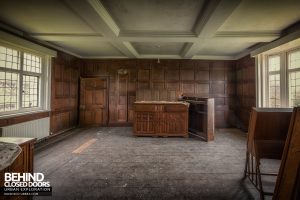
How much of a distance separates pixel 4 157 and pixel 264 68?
21.8ft

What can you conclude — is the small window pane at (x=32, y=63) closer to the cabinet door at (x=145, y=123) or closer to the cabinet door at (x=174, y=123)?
the cabinet door at (x=145, y=123)

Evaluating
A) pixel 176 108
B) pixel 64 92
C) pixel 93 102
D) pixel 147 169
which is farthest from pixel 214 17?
pixel 93 102

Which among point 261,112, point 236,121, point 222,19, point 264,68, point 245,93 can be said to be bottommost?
point 236,121

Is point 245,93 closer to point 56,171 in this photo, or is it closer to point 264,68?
point 264,68

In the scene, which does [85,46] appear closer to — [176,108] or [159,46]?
[159,46]

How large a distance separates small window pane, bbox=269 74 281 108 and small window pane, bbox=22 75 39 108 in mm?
7452

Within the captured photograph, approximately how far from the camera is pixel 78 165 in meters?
3.36

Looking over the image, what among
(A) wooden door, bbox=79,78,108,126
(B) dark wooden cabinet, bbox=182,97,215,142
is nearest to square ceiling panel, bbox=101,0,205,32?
(B) dark wooden cabinet, bbox=182,97,215,142

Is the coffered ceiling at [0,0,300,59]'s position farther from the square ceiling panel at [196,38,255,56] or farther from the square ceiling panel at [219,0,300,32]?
the square ceiling panel at [196,38,255,56]

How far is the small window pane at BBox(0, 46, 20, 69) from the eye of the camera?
4090mm

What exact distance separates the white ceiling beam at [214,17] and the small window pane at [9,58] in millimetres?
4656

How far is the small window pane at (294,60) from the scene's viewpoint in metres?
4.54

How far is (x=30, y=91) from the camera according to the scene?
5.10 m

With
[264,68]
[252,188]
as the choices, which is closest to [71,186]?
[252,188]
